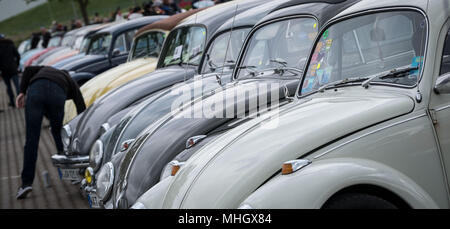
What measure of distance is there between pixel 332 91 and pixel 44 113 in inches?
193

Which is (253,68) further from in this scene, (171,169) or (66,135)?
(66,135)

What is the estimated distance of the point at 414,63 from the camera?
12.2 ft

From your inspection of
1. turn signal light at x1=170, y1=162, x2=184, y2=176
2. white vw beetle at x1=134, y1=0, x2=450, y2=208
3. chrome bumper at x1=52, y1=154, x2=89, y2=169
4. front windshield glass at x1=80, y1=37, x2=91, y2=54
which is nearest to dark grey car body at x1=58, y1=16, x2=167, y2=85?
front windshield glass at x1=80, y1=37, x2=91, y2=54

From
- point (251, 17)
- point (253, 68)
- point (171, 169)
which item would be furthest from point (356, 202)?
point (251, 17)

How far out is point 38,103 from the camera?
25.6ft

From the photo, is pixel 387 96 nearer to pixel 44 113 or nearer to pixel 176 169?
pixel 176 169

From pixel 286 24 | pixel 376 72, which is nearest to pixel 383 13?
pixel 376 72

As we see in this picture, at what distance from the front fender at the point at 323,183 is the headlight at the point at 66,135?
16.0 ft

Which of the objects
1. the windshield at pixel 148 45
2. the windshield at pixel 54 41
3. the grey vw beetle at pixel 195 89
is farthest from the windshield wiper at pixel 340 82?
the windshield at pixel 54 41

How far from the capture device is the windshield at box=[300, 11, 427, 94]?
3742 mm

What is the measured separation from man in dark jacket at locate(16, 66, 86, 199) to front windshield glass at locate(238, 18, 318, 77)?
2969mm

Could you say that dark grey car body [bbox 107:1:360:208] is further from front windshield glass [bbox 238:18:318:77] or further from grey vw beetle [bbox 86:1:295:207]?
grey vw beetle [bbox 86:1:295:207]

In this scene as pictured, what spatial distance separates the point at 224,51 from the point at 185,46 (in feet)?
4.38

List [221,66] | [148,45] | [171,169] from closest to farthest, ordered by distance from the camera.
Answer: [171,169], [221,66], [148,45]
